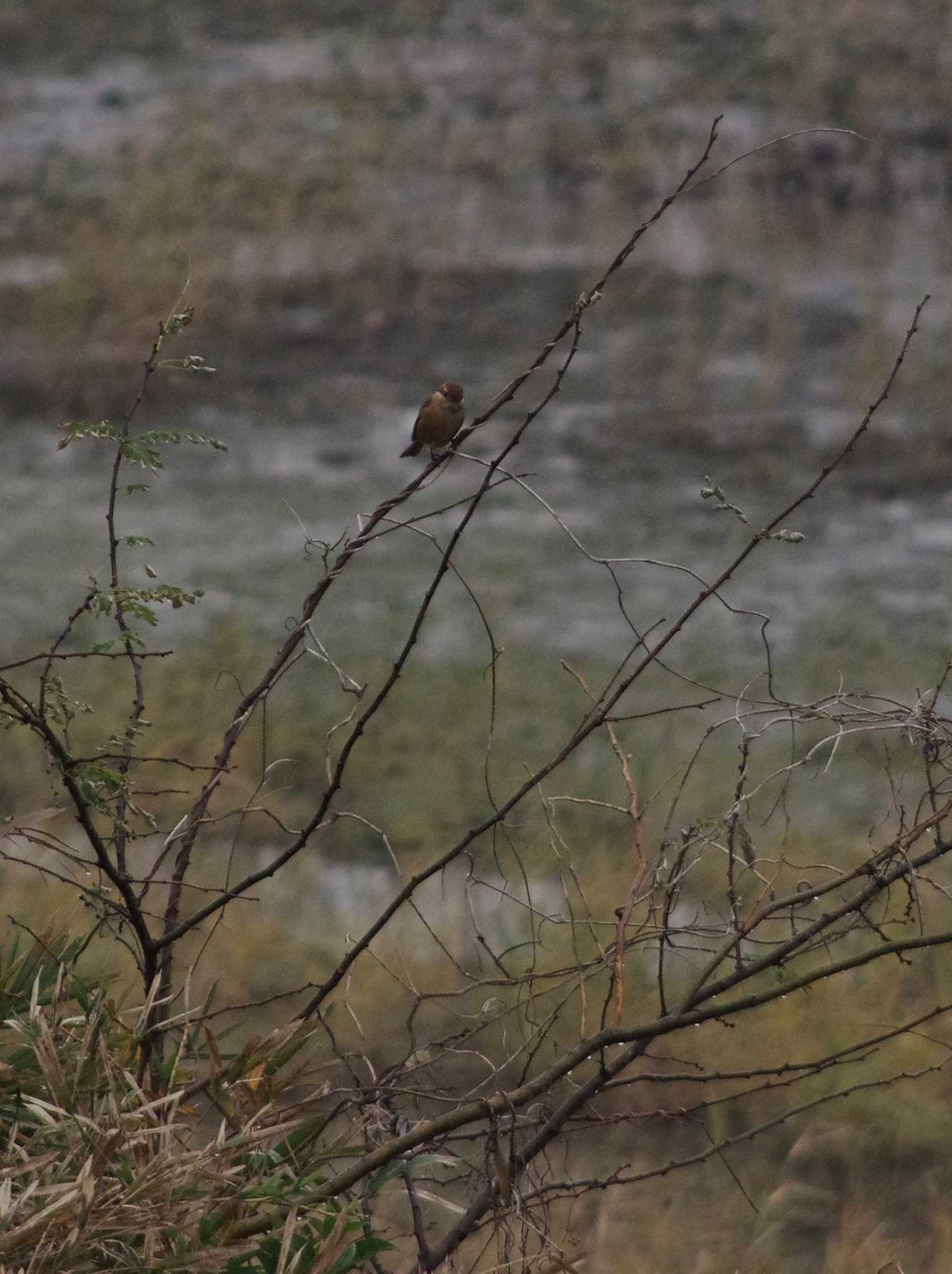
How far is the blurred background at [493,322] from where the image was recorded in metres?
3.76

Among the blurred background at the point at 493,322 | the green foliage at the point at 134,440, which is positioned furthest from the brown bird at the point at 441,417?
the blurred background at the point at 493,322

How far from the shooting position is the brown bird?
248cm

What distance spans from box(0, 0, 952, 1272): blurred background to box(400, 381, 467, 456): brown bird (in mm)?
1058

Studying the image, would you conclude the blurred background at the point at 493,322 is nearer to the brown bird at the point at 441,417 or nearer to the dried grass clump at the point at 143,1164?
the brown bird at the point at 441,417

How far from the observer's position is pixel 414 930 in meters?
3.15

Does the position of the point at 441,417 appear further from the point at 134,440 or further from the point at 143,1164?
the point at 143,1164

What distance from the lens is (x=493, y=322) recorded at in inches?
168

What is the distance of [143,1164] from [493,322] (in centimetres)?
310

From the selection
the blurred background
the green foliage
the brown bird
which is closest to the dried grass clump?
the green foliage

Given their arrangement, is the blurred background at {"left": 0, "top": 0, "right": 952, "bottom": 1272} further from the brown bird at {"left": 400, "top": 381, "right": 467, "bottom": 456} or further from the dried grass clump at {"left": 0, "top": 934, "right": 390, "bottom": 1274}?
the dried grass clump at {"left": 0, "top": 934, "right": 390, "bottom": 1274}

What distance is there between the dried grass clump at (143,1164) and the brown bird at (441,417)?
41.9 inches

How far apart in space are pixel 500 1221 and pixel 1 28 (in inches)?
182

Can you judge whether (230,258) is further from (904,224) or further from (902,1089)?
(902,1089)

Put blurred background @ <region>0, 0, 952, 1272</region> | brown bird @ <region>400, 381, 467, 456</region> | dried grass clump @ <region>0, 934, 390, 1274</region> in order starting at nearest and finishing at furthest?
dried grass clump @ <region>0, 934, 390, 1274</region> → brown bird @ <region>400, 381, 467, 456</region> → blurred background @ <region>0, 0, 952, 1272</region>
